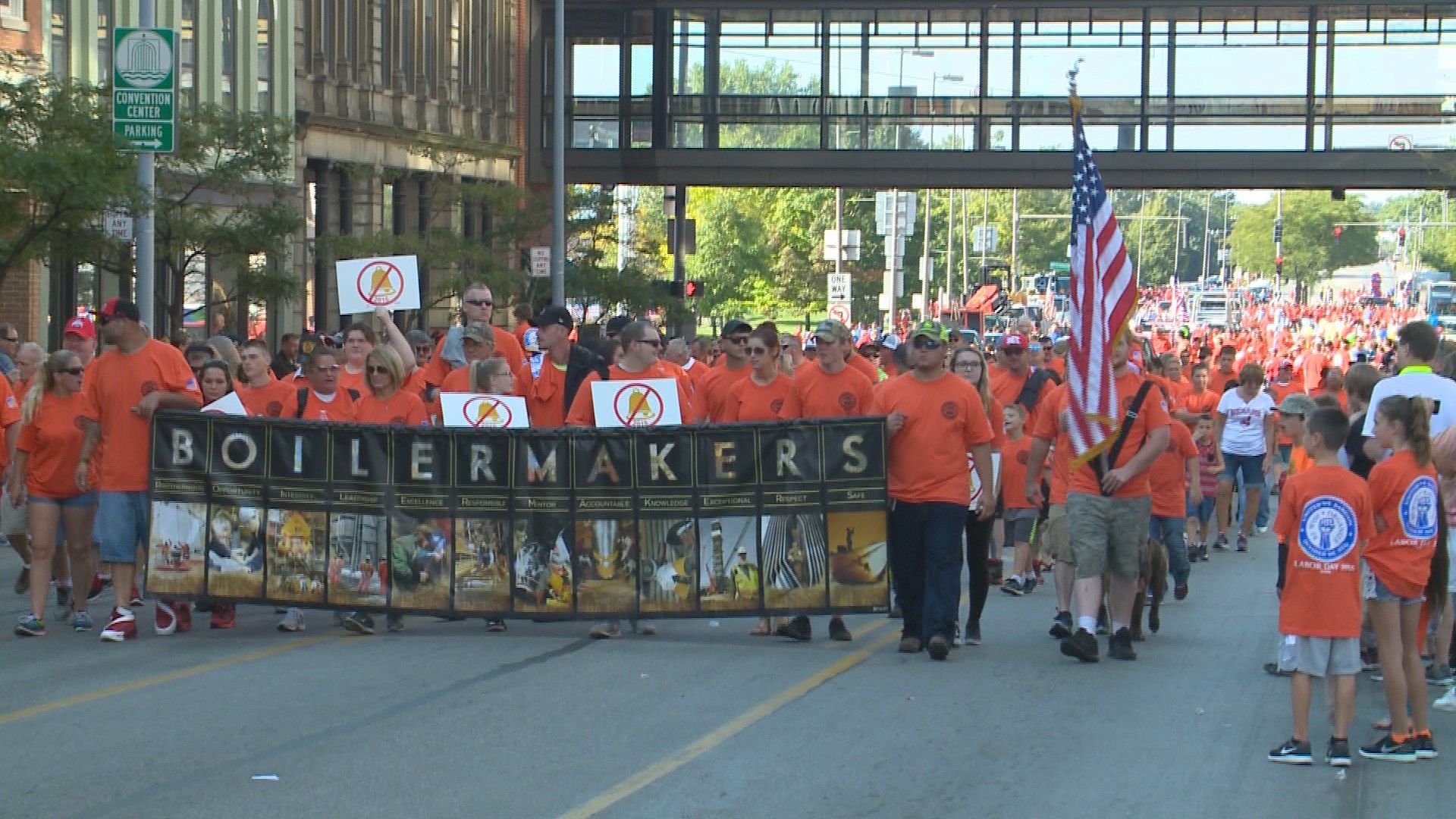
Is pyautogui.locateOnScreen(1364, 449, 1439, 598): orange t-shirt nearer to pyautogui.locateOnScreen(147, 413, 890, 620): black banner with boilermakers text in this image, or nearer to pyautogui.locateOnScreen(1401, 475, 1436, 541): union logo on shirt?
pyautogui.locateOnScreen(1401, 475, 1436, 541): union logo on shirt

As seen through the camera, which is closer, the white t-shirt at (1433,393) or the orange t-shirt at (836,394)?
the white t-shirt at (1433,393)

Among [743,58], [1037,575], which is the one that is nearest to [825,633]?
[1037,575]

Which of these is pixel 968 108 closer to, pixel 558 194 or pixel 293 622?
pixel 558 194

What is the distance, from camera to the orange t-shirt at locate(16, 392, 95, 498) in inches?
460

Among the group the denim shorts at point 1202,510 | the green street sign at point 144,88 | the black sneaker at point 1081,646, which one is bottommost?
the black sneaker at point 1081,646

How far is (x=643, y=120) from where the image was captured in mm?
41219

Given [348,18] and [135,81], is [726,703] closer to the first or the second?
[135,81]

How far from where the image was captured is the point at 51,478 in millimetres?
11703

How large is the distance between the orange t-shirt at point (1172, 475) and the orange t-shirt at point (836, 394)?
7.76ft

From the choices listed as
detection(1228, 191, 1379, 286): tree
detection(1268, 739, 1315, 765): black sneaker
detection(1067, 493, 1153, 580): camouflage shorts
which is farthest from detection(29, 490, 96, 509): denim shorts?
detection(1228, 191, 1379, 286): tree

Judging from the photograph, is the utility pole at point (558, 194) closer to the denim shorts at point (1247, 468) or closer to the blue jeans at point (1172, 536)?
the denim shorts at point (1247, 468)

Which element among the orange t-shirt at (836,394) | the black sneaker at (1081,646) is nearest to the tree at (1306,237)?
the orange t-shirt at (836,394)

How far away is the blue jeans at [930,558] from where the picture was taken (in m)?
10.9

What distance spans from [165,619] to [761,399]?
3.93 metres
